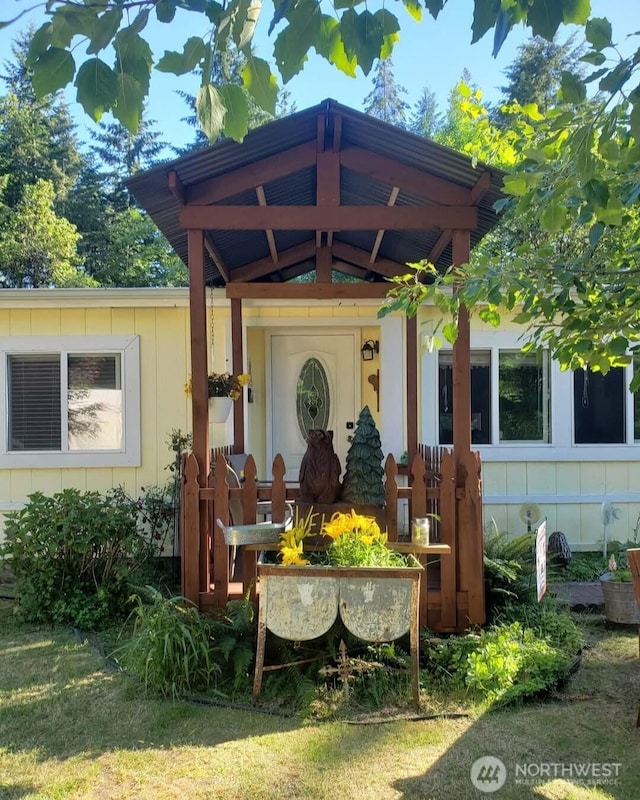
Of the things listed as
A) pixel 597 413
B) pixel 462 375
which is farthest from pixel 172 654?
pixel 597 413

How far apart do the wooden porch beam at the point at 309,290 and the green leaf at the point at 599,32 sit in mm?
3798

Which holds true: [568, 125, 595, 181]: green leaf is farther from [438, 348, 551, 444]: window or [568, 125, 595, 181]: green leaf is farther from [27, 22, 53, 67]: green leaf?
[438, 348, 551, 444]: window

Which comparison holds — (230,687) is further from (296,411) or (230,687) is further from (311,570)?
(296,411)

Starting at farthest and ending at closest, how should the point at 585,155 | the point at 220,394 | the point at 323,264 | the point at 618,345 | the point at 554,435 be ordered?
the point at 554,435 < the point at 323,264 < the point at 220,394 < the point at 618,345 < the point at 585,155

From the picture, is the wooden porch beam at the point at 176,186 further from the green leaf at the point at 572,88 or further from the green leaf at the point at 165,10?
the green leaf at the point at 572,88

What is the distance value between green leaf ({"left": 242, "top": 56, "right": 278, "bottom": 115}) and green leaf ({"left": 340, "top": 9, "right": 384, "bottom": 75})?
0.69 ft

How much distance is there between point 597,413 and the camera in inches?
252

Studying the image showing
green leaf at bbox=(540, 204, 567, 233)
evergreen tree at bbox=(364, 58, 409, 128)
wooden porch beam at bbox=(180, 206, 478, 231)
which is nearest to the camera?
green leaf at bbox=(540, 204, 567, 233)

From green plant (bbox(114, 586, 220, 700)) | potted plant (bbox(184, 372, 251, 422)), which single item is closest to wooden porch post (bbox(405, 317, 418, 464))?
potted plant (bbox(184, 372, 251, 422))

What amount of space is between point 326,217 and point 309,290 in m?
1.71

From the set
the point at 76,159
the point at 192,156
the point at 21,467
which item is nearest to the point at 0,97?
the point at 76,159

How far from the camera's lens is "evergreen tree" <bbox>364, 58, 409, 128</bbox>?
79.3ft

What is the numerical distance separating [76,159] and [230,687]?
73.3ft

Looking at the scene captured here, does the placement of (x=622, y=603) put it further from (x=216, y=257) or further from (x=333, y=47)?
(x=333, y=47)
